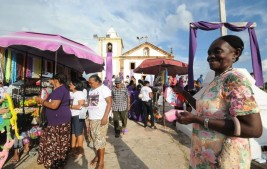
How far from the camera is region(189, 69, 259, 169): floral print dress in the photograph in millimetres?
1235

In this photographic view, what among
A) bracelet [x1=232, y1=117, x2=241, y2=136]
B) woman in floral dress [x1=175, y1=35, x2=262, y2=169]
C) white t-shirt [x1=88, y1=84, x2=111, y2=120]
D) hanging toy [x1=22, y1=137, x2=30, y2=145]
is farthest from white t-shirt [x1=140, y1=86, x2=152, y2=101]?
bracelet [x1=232, y1=117, x2=241, y2=136]

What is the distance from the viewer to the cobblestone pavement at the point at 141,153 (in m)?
4.28

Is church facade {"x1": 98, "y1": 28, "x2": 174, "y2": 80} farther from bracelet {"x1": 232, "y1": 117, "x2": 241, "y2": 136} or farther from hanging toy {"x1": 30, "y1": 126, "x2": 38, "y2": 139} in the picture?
bracelet {"x1": 232, "y1": 117, "x2": 241, "y2": 136}

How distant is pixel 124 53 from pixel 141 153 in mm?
38755

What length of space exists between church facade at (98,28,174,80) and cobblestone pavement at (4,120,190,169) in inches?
1339

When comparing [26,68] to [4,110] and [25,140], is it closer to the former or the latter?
[25,140]

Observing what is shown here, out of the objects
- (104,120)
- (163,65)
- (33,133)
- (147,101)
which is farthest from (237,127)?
(163,65)

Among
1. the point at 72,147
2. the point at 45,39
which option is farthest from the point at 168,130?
the point at 45,39

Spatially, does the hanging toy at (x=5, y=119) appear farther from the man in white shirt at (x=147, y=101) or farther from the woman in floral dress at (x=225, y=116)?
the man in white shirt at (x=147, y=101)

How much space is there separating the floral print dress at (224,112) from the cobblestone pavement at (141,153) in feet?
9.77

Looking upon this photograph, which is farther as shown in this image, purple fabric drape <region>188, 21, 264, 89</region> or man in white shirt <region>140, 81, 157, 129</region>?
man in white shirt <region>140, 81, 157, 129</region>

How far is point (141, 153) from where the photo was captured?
5.04 m

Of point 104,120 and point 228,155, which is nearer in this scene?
point 228,155

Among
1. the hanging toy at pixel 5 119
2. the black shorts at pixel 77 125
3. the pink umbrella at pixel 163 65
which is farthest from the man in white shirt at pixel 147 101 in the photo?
the hanging toy at pixel 5 119
